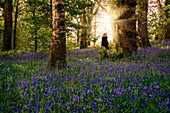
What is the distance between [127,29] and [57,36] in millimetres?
4967

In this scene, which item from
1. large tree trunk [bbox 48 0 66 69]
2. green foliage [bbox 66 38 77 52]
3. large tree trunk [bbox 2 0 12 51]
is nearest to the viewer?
large tree trunk [bbox 48 0 66 69]

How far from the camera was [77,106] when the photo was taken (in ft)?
8.20

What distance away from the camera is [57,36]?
5.26 metres

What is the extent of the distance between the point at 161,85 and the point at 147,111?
51.7 inches

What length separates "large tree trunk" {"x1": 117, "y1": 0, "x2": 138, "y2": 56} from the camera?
26.8 feet

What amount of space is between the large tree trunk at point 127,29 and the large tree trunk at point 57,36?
14.5 ft

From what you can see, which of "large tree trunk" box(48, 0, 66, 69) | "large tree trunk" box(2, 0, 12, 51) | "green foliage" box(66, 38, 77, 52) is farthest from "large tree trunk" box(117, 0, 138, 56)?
"large tree trunk" box(2, 0, 12, 51)

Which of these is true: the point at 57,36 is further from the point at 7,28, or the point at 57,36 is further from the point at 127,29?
the point at 7,28

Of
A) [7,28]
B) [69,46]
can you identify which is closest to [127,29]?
[7,28]

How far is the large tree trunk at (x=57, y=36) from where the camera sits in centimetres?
524

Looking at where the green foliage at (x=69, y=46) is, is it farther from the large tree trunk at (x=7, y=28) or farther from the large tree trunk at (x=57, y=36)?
the large tree trunk at (x=57, y=36)

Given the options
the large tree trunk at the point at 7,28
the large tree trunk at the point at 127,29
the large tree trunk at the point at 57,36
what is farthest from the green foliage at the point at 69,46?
the large tree trunk at the point at 57,36

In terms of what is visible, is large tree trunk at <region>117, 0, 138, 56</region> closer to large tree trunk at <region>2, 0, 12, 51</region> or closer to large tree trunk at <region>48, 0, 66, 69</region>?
large tree trunk at <region>48, 0, 66, 69</region>

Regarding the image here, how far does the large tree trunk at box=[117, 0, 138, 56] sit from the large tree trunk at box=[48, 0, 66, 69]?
4.41 m
